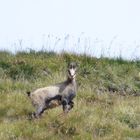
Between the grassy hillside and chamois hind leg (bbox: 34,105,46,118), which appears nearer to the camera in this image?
the grassy hillside

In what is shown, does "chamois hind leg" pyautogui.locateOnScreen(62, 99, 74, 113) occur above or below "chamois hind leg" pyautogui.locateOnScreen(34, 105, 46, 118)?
above

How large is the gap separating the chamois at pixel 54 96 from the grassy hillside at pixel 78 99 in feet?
0.76

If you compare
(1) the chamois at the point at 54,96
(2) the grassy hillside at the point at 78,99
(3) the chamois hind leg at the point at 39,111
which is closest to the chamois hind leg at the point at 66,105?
(1) the chamois at the point at 54,96

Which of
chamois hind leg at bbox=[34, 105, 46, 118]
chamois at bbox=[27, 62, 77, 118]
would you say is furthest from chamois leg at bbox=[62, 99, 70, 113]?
chamois hind leg at bbox=[34, 105, 46, 118]

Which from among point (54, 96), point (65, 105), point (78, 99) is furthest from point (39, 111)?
point (78, 99)

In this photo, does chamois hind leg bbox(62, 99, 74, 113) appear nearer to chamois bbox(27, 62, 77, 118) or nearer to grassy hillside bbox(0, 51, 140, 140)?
chamois bbox(27, 62, 77, 118)

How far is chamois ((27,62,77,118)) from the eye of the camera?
43.0 ft

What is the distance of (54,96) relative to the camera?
1323 centimetres

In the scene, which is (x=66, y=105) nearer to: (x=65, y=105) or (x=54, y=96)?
(x=65, y=105)

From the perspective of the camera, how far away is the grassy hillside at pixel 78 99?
12.9m

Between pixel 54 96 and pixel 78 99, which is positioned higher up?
pixel 54 96

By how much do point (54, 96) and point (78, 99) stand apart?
88.8 inches

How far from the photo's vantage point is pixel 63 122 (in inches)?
516

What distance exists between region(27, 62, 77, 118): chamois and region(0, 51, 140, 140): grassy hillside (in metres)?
0.23
